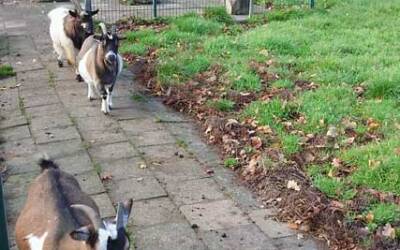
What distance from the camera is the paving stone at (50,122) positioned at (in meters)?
6.72

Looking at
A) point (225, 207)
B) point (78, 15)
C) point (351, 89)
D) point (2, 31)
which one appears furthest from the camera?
point (2, 31)

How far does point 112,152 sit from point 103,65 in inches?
52.9

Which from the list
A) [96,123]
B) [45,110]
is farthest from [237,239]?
[45,110]

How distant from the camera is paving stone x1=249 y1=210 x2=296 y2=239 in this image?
4746mm

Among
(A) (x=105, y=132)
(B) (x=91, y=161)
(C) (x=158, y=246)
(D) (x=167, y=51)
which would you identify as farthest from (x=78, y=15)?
(C) (x=158, y=246)

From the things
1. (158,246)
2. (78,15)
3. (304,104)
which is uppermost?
(78,15)

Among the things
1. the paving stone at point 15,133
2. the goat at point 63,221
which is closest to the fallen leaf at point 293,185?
the goat at point 63,221

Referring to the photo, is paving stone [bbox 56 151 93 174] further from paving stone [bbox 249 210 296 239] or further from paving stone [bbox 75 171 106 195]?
paving stone [bbox 249 210 296 239]

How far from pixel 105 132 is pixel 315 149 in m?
2.07

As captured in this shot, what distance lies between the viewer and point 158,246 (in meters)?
4.55

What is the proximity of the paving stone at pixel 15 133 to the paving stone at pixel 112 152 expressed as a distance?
0.78 m

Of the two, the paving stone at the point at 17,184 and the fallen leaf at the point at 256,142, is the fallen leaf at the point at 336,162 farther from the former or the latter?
the paving stone at the point at 17,184

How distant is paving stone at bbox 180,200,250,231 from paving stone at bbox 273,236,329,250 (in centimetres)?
35

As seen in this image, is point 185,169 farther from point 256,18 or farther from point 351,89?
point 256,18
